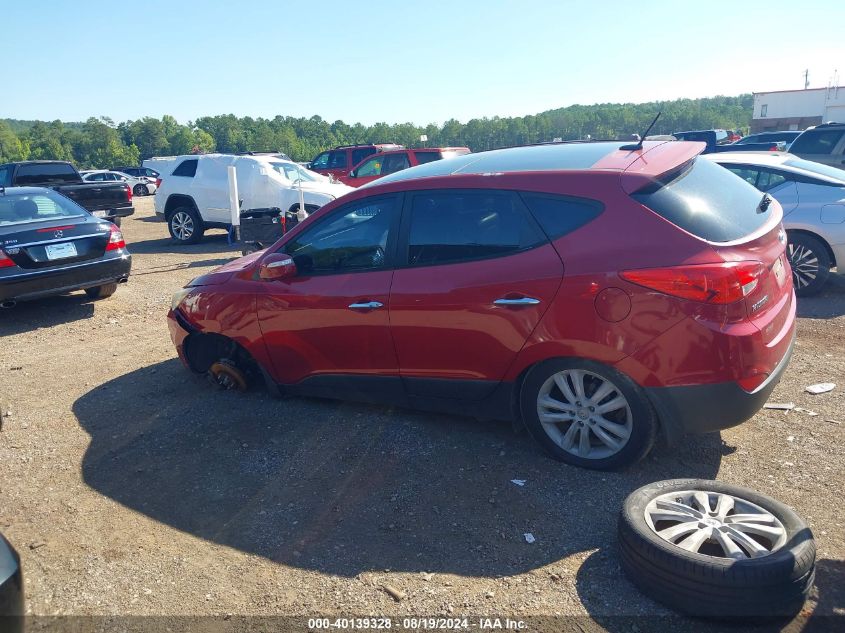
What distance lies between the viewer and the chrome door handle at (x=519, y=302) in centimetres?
385

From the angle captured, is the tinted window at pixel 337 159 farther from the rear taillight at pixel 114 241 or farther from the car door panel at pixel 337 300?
the car door panel at pixel 337 300

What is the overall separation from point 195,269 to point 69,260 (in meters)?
3.32

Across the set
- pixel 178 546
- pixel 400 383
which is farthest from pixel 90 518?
pixel 400 383

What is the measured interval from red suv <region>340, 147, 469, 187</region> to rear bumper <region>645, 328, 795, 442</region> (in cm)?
1386

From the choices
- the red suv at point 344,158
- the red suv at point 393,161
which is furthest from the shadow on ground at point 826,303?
the red suv at point 344,158

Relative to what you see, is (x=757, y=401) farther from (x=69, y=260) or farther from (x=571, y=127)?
(x=571, y=127)

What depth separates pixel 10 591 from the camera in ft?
7.33

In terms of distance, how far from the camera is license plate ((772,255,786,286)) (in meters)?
3.83

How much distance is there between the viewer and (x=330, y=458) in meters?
4.34

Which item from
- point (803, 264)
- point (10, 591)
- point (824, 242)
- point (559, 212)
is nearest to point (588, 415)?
point (559, 212)

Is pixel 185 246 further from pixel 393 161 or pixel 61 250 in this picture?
pixel 61 250

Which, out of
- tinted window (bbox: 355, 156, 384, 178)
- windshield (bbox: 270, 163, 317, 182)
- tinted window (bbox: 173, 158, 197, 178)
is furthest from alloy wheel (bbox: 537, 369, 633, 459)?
tinted window (bbox: 355, 156, 384, 178)

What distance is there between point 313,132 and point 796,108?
66489 millimetres

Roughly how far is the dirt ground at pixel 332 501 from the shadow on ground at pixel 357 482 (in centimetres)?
1
